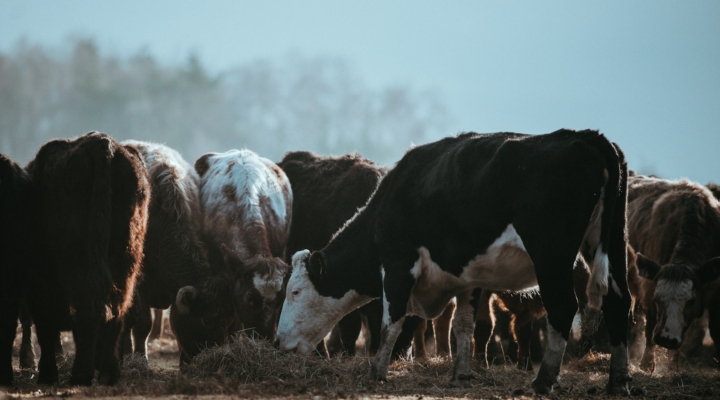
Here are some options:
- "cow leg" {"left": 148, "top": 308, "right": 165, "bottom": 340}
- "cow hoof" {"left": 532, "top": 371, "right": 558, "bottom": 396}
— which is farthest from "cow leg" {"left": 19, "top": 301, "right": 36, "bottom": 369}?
"cow hoof" {"left": 532, "top": 371, "right": 558, "bottom": 396}

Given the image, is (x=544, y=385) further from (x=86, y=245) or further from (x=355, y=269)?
(x=86, y=245)

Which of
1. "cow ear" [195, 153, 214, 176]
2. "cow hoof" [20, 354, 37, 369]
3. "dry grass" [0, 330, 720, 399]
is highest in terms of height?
"cow ear" [195, 153, 214, 176]

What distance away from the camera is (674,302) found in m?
8.60

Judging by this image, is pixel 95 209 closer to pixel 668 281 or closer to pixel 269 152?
pixel 668 281

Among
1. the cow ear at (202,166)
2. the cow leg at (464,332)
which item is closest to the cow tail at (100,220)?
the cow leg at (464,332)

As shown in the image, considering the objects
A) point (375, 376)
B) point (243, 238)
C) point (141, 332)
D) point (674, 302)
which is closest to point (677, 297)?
point (674, 302)

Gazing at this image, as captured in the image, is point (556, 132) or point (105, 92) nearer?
point (556, 132)

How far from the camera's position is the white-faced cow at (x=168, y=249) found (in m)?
8.64

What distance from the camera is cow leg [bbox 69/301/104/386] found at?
6.24 m

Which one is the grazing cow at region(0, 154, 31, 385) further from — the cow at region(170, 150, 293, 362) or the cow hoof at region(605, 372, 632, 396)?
the cow hoof at region(605, 372, 632, 396)

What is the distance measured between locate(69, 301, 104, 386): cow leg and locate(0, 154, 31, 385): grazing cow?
558mm

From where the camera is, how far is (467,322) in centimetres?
754

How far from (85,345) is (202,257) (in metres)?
2.59

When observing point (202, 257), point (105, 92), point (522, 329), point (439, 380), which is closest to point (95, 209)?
point (202, 257)
